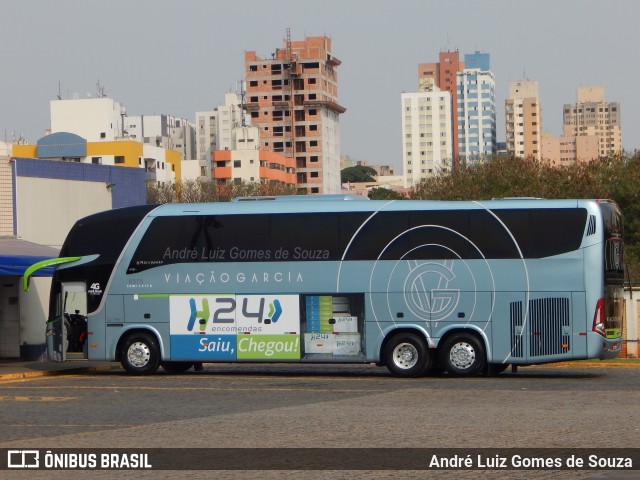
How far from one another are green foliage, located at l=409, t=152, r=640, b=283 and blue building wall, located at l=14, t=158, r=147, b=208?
3499 centimetres

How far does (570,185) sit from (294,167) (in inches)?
4536

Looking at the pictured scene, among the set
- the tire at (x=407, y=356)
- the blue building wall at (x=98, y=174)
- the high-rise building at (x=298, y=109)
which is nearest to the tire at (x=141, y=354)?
the tire at (x=407, y=356)

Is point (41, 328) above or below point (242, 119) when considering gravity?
below

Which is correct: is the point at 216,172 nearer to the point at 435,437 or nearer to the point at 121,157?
the point at 121,157

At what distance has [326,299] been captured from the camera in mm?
28531

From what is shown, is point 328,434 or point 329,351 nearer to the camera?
point 328,434

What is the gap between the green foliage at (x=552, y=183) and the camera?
241ft

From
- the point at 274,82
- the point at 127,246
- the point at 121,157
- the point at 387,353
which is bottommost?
the point at 387,353

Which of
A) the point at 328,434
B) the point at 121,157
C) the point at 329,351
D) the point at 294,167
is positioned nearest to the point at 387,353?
the point at 329,351

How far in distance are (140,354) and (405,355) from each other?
636 cm

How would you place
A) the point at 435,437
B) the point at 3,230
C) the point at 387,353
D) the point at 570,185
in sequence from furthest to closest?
the point at 570,185, the point at 3,230, the point at 387,353, the point at 435,437

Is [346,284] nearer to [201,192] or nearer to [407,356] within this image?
[407,356]

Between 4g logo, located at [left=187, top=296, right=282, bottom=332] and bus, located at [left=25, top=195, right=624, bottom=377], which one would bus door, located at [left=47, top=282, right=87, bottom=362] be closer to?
bus, located at [left=25, top=195, right=624, bottom=377]

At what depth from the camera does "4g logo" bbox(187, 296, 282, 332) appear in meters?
29.0
